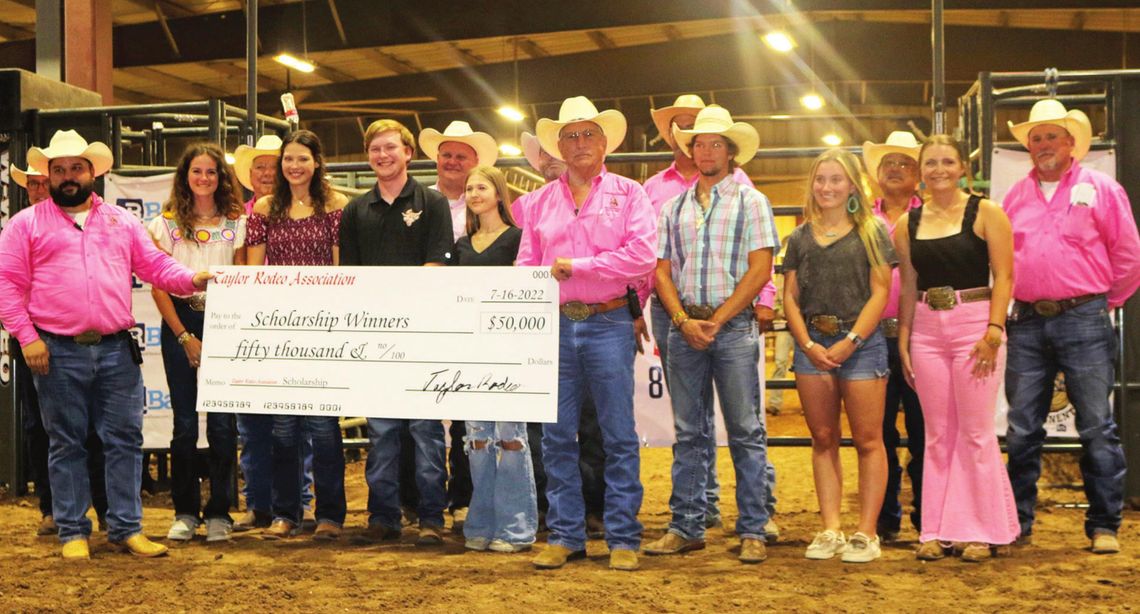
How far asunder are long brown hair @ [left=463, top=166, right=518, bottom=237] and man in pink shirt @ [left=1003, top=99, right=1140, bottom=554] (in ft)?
7.30

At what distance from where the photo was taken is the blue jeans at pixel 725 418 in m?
4.73

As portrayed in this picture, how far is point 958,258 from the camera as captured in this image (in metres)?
4.75

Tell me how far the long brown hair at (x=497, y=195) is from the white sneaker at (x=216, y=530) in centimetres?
177

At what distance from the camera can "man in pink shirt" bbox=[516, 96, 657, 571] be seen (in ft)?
15.1

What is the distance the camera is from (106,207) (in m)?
5.08

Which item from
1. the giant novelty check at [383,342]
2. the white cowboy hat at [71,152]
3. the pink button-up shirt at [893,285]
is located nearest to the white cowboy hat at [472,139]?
the giant novelty check at [383,342]

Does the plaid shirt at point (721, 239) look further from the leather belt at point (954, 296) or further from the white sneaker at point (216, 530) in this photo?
the white sneaker at point (216, 530)

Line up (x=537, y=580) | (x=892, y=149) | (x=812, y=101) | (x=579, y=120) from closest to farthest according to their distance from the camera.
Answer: (x=537, y=580) < (x=579, y=120) < (x=892, y=149) < (x=812, y=101)

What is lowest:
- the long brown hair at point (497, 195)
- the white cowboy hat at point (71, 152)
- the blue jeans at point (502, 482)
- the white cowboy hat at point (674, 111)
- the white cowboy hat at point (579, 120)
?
the blue jeans at point (502, 482)

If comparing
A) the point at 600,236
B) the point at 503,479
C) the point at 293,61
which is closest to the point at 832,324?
the point at 600,236

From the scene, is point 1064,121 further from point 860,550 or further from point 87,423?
point 87,423

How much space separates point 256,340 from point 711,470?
88.3 inches

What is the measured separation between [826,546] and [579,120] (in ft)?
6.72

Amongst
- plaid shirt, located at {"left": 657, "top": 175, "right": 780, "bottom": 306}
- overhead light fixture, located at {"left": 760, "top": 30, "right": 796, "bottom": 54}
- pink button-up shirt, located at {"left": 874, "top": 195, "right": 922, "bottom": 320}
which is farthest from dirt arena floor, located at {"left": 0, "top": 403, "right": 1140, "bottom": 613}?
overhead light fixture, located at {"left": 760, "top": 30, "right": 796, "bottom": 54}
